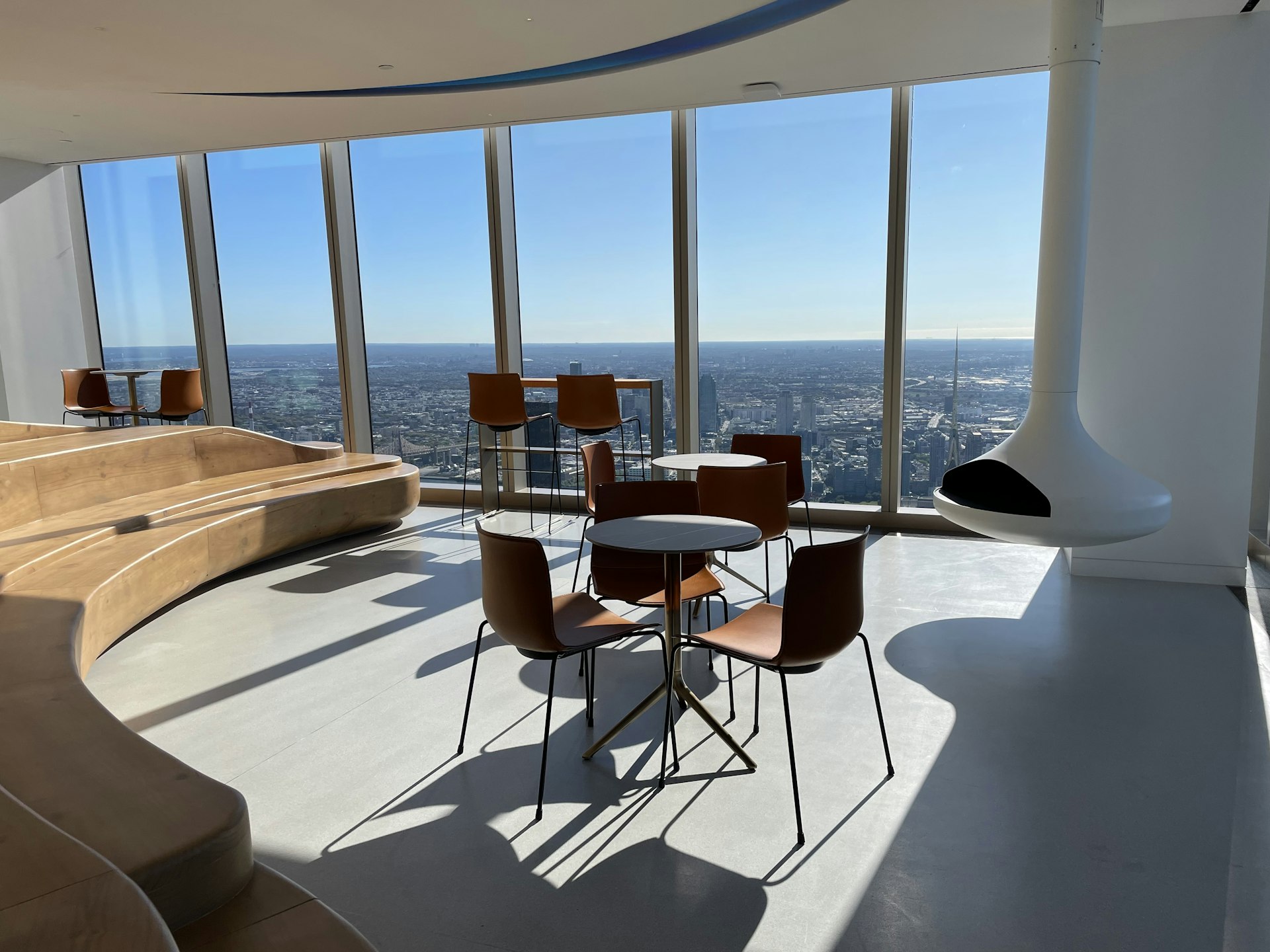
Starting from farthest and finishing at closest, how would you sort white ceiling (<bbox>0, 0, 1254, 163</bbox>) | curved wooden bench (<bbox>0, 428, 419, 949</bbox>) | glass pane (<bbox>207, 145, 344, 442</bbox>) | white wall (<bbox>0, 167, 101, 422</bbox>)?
white wall (<bbox>0, 167, 101, 422</bbox>)
glass pane (<bbox>207, 145, 344, 442</bbox>)
white ceiling (<bbox>0, 0, 1254, 163</bbox>)
curved wooden bench (<bbox>0, 428, 419, 949</bbox>)

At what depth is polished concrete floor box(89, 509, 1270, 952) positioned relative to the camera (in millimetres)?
2320

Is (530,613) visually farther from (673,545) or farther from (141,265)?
(141,265)

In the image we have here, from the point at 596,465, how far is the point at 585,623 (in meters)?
1.85

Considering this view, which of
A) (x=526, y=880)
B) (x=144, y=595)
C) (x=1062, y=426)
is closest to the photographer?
(x=526, y=880)

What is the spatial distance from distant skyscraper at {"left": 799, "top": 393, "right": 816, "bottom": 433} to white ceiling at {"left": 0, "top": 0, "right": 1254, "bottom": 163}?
2303 millimetres

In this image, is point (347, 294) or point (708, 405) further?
point (347, 294)

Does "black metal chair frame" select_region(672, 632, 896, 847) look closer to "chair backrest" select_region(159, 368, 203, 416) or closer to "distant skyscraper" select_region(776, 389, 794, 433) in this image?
"distant skyscraper" select_region(776, 389, 794, 433)

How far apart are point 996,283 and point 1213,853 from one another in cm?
471

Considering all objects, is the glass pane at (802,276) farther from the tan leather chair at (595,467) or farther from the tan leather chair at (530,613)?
the tan leather chair at (530,613)

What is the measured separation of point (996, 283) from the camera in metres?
6.44

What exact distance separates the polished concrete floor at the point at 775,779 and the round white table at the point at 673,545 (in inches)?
3.9

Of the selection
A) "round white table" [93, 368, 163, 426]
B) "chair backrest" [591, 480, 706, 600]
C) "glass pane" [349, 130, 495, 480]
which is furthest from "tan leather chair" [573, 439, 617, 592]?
"round white table" [93, 368, 163, 426]

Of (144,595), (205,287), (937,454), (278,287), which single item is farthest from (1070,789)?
(205,287)

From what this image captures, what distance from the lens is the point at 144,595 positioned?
4.49m
